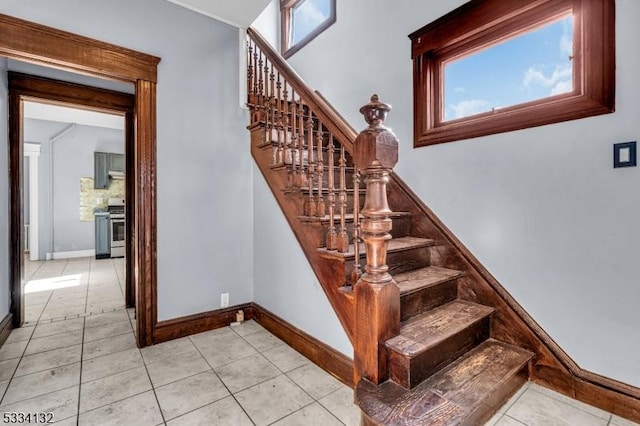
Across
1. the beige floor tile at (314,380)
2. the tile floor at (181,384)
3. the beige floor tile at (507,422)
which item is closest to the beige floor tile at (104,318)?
the tile floor at (181,384)

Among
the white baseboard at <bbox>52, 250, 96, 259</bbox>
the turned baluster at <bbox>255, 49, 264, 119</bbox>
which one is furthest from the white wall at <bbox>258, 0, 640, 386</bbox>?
the white baseboard at <bbox>52, 250, 96, 259</bbox>

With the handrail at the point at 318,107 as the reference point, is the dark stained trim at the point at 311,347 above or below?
below

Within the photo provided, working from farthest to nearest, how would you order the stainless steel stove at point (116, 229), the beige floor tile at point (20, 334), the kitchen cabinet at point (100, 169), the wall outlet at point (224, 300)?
the kitchen cabinet at point (100, 169)
the stainless steel stove at point (116, 229)
the wall outlet at point (224, 300)
the beige floor tile at point (20, 334)

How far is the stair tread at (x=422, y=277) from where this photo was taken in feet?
5.53

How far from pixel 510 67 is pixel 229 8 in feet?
7.06

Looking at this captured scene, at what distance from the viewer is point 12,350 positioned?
220 centimetres

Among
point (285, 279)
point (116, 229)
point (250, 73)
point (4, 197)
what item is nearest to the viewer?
point (285, 279)

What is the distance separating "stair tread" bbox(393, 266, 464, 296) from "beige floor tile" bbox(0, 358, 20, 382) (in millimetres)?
2399

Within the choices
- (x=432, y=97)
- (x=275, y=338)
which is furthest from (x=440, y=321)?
(x=432, y=97)

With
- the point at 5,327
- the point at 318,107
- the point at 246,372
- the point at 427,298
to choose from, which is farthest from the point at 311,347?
the point at 5,327

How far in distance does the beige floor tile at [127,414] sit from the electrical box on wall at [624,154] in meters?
2.47

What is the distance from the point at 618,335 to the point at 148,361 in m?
2.65

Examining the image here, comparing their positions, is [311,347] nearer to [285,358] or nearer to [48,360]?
[285,358]

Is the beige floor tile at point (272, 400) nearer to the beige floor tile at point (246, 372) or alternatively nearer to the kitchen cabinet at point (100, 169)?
the beige floor tile at point (246, 372)
